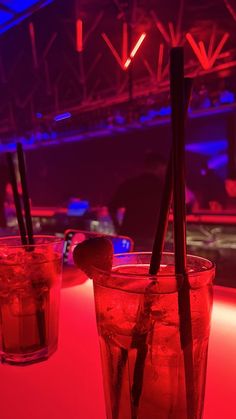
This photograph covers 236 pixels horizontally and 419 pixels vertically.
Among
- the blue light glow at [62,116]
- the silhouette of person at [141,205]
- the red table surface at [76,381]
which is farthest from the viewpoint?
the blue light glow at [62,116]

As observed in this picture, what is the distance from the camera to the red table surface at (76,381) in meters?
0.59

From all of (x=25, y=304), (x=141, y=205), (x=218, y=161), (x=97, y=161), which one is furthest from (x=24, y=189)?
(x=97, y=161)

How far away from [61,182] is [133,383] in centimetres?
905

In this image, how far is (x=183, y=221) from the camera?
1.57ft

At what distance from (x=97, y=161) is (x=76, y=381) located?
8.18 m

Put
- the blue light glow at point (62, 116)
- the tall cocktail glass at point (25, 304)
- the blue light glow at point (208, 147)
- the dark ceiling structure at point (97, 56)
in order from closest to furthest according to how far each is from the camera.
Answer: the tall cocktail glass at point (25, 304), the dark ceiling structure at point (97, 56), the blue light glow at point (62, 116), the blue light glow at point (208, 147)

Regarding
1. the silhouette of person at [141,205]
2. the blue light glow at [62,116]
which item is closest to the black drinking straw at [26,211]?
the silhouette of person at [141,205]

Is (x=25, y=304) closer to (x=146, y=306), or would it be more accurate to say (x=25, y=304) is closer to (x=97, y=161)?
(x=146, y=306)

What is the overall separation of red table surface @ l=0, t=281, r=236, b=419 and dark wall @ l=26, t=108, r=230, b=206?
262 inches

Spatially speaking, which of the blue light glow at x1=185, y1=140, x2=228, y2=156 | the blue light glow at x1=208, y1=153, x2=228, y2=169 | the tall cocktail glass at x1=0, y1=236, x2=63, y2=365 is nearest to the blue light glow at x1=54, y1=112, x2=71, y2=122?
the blue light glow at x1=185, y1=140, x2=228, y2=156

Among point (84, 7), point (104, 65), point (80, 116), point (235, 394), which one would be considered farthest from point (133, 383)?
point (104, 65)

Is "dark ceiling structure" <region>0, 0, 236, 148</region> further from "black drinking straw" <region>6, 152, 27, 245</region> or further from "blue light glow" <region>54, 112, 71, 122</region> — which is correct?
"black drinking straw" <region>6, 152, 27, 245</region>

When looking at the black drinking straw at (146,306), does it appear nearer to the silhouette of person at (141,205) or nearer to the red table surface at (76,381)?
the red table surface at (76,381)

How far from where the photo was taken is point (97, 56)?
6.39 m
